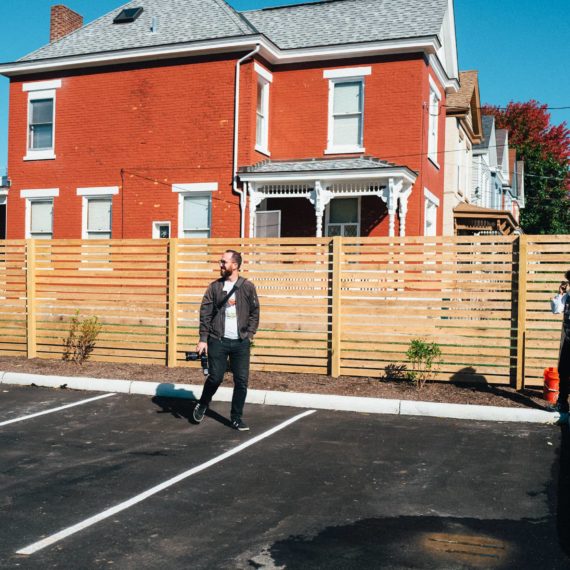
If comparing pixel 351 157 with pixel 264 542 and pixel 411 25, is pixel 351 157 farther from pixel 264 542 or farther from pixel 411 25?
pixel 264 542

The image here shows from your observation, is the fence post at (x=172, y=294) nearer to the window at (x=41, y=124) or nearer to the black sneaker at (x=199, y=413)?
the black sneaker at (x=199, y=413)

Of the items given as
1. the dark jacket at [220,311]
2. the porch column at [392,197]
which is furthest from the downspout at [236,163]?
the dark jacket at [220,311]

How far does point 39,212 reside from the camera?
2264 cm

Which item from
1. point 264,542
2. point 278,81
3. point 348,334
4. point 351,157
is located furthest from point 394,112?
point 264,542

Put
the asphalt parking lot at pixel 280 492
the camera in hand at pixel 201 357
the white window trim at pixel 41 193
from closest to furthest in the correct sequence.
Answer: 1. the asphalt parking lot at pixel 280 492
2. the camera in hand at pixel 201 357
3. the white window trim at pixel 41 193

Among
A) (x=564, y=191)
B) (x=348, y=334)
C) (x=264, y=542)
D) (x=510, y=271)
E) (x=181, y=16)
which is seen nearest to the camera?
(x=264, y=542)

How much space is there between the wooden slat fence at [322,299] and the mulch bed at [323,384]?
0.68 feet

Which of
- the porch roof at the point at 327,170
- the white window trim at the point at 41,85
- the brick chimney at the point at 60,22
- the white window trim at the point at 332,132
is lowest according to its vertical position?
the porch roof at the point at 327,170

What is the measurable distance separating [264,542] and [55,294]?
910 cm

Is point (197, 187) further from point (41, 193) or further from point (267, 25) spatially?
point (267, 25)

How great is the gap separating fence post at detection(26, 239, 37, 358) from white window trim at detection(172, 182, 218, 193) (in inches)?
302

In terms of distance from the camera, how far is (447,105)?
2419cm

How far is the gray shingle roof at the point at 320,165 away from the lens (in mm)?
18938

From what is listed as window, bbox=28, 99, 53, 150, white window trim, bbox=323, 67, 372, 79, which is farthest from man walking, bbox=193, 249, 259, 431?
window, bbox=28, 99, 53, 150
